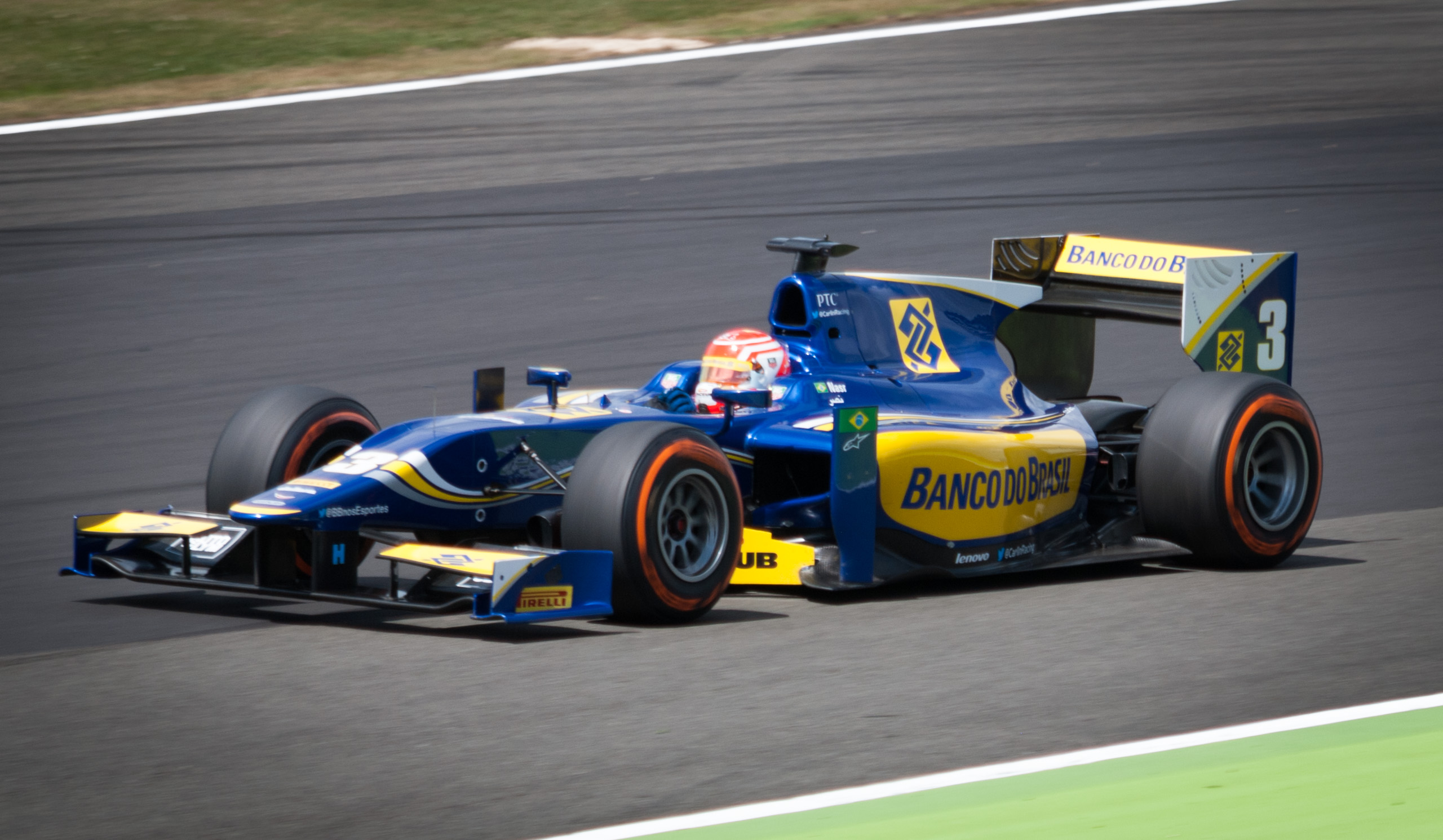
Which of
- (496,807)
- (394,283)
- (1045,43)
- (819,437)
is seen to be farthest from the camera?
(1045,43)

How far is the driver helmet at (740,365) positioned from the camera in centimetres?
835

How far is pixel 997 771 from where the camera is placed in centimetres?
532

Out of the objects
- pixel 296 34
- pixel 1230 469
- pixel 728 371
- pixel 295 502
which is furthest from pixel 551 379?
pixel 296 34

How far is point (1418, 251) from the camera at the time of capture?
16328mm

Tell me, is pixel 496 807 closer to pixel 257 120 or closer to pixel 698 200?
pixel 698 200

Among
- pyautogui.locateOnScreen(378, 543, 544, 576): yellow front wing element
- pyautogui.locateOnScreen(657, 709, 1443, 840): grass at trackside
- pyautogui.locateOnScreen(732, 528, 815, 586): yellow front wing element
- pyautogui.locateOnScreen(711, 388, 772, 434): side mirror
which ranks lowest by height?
pyautogui.locateOnScreen(657, 709, 1443, 840): grass at trackside

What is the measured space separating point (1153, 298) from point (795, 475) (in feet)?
8.59

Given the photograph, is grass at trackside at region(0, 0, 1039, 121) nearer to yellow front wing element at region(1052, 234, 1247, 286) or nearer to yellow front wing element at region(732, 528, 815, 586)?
yellow front wing element at region(1052, 234, 1247, 286)

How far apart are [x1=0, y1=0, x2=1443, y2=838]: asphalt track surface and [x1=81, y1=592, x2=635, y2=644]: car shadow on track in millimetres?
44

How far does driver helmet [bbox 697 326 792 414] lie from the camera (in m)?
8.35

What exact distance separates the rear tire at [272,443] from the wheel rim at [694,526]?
173cm

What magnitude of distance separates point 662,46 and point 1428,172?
29.4 ft

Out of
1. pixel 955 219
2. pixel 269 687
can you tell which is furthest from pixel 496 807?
pixel 955 219

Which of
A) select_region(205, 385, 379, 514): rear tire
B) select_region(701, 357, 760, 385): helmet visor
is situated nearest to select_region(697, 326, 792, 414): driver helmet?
select_region(701, 357, 760, 385): helmet visor
